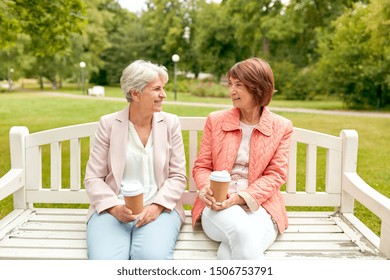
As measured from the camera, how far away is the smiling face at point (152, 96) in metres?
2.72

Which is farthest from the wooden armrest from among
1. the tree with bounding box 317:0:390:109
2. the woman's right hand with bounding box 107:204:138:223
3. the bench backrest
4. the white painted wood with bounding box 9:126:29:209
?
the tree with bounding box 317:0:390:109

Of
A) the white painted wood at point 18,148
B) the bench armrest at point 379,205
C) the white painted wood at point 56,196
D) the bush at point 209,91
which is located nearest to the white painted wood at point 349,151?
the bench armrest at point 379,205

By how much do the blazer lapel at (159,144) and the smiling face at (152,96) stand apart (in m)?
0.12

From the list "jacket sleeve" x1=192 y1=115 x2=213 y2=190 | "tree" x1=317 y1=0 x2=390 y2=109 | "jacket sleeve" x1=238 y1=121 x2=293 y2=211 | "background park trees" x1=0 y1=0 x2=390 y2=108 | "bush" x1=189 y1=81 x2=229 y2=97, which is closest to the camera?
"jacket sleeve" x1=238 y1=121 x2=293 y2=211

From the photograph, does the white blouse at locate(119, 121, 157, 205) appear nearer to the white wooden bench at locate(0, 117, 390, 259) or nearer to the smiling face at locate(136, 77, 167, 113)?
the smiling face at locate(136, 77, 167, 113)

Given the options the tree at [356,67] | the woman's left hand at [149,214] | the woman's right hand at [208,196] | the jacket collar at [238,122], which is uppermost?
the tree at [356,67]

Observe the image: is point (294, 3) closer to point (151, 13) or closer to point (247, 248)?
point (151, 13)

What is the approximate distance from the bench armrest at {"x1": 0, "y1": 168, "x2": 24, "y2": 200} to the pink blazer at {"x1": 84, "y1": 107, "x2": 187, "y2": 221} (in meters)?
0.59

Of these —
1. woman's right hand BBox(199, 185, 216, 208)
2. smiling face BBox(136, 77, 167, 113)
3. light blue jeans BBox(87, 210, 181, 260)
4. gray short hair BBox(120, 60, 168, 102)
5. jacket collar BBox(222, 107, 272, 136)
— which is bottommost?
light blue jeans BBox(87, 210, 181, 260)

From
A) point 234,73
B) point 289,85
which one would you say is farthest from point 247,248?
point 289,85

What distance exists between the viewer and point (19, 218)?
3156 millimetres

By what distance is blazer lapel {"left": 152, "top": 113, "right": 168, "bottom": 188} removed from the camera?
2.80 meters

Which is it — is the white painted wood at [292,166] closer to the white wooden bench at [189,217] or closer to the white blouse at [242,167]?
the white wooden bench at [189,217]

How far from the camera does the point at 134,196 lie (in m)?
2.26
